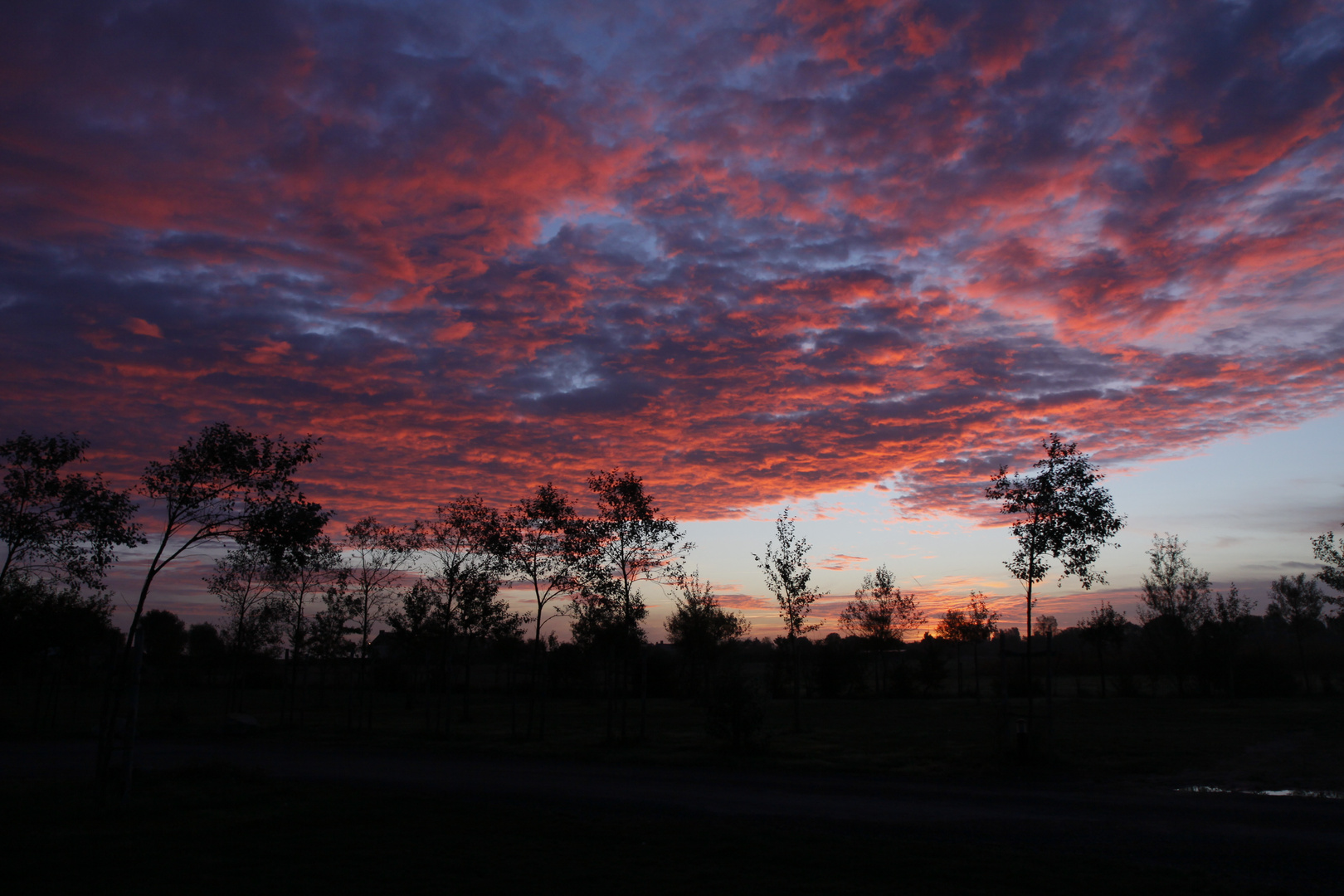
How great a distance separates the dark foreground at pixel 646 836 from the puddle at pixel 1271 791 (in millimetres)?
541

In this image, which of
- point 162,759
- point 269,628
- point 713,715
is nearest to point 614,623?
point 713,715

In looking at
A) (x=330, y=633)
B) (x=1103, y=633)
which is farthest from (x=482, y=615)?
(x=1103, y=633)

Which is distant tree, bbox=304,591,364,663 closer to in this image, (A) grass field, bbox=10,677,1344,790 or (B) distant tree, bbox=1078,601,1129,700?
(A) grass field, bbox=10,677,1344,790

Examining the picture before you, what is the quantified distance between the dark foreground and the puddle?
541 mm

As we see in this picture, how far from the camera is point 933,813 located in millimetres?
12078

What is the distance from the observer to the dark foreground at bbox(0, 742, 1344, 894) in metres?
7.79

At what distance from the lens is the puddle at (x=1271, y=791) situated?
13484mm

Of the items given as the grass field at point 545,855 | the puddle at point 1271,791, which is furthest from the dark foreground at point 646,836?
the puddle at point 1271,791

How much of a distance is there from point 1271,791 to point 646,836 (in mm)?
11506

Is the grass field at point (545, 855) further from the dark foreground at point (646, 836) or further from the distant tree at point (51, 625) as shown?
the distant tree at point (51, 625)

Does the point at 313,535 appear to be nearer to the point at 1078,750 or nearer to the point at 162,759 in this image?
the point at 162,759

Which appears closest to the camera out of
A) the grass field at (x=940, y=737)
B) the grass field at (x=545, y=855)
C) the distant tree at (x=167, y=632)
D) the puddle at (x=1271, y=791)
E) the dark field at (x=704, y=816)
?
the grass field at (x=545, y=855)

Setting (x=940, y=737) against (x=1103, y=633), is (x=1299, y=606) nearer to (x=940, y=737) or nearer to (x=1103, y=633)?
(x=1103, y=633)

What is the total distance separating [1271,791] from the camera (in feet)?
45.8
